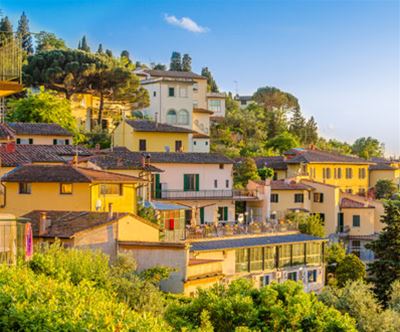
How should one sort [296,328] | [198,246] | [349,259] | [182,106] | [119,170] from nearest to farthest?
[296,328] → [198,246] → [119,170] → [349,259] → [182,106]

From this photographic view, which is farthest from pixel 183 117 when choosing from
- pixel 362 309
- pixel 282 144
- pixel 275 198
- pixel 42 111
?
pixel 362 309

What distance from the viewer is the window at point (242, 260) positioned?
37.4 m

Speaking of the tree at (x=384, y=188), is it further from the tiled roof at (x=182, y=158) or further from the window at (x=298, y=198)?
the tiled roof at (x=182, y=158)

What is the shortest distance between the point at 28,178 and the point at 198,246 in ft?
30.7

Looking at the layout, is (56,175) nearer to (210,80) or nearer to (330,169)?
(330,169)

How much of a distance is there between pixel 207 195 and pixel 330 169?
55.0 ft

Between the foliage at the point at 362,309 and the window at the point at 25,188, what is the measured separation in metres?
14.0

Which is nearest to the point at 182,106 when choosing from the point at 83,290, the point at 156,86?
the point at 156,86

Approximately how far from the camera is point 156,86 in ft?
224

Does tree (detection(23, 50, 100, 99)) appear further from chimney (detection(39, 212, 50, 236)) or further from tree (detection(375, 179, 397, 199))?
chimney (detection(39, 212, 50, 236))

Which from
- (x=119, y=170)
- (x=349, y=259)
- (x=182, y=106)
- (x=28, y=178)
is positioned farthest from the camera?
Result: (x=182, y=106)

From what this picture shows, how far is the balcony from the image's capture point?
45656mm

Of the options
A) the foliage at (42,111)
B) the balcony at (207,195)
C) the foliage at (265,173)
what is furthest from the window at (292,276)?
the foliage at (42,111)

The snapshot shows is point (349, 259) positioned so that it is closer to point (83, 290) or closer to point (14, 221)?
point (14, 221)
